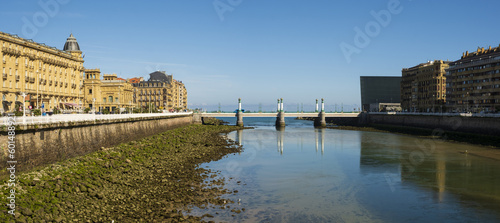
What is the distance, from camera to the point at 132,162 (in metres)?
38.3

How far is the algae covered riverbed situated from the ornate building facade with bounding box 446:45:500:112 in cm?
9896

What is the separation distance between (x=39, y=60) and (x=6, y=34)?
1111cm

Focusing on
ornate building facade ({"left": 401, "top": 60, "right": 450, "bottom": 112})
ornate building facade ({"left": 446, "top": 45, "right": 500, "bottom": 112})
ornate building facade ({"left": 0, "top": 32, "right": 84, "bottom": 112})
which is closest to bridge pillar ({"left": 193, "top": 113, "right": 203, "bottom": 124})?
ornate building facade ({"left": 0, "top": 32, "right": 84, "bottom": 112})

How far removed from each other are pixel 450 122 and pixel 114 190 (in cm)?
8058

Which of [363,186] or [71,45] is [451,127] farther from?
[71,45]

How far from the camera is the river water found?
27.2 metres

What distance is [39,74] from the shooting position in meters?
83.9

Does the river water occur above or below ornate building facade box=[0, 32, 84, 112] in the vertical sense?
below

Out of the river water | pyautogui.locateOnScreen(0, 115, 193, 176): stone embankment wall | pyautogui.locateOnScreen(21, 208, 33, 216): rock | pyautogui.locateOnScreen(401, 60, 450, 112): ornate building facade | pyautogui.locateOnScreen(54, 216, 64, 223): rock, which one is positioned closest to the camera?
pyautogui.locateOnScreen(21, 208, 33, 216): rock

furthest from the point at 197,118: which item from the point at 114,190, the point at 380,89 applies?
the point at 114,190

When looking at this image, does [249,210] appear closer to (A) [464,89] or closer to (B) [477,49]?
(A) [464,89]

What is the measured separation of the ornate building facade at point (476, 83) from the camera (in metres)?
110

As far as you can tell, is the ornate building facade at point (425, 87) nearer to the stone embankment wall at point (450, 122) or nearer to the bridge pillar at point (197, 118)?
the stone embankment wall at point (450, 122)

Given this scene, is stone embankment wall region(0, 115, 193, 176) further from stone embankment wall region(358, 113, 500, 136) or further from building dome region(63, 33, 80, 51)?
building dome region(63, 33, 80, 51)
